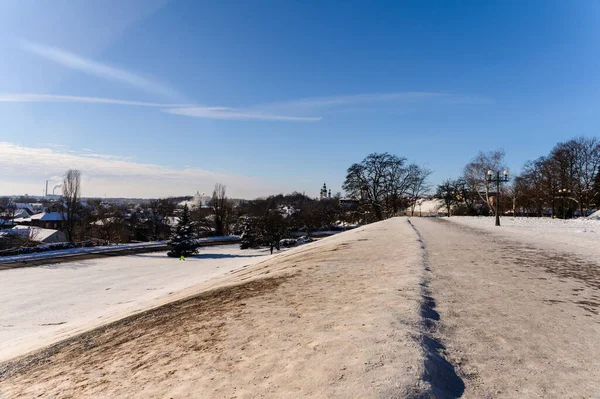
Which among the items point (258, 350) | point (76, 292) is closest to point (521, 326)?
point (258, 350)

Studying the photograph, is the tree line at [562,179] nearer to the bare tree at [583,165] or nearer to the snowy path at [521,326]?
the bare tree at [583,165]

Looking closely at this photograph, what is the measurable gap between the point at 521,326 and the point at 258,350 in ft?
12.2

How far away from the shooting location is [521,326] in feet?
15.1

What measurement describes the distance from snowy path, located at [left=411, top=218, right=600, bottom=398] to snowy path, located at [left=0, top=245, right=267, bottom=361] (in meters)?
8.77

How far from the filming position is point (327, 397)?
2.94 metres

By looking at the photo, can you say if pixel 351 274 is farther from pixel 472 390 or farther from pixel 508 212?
pixel 508 212

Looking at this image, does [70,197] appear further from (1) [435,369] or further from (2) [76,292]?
(1) [435,369]

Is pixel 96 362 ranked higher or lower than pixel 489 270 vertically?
lower

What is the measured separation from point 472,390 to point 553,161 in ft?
172

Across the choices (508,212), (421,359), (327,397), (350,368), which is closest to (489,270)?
(421,359)

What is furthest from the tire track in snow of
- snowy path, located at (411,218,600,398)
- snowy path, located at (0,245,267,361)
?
snowy path, located at (0,245,267,361)

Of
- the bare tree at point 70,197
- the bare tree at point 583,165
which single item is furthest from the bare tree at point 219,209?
the bare tree at point 583,165

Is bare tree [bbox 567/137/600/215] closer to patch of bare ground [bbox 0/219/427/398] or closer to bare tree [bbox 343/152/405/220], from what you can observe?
bare tree [bbox 343/152/405/220]

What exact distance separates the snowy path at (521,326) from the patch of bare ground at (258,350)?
583 mm
